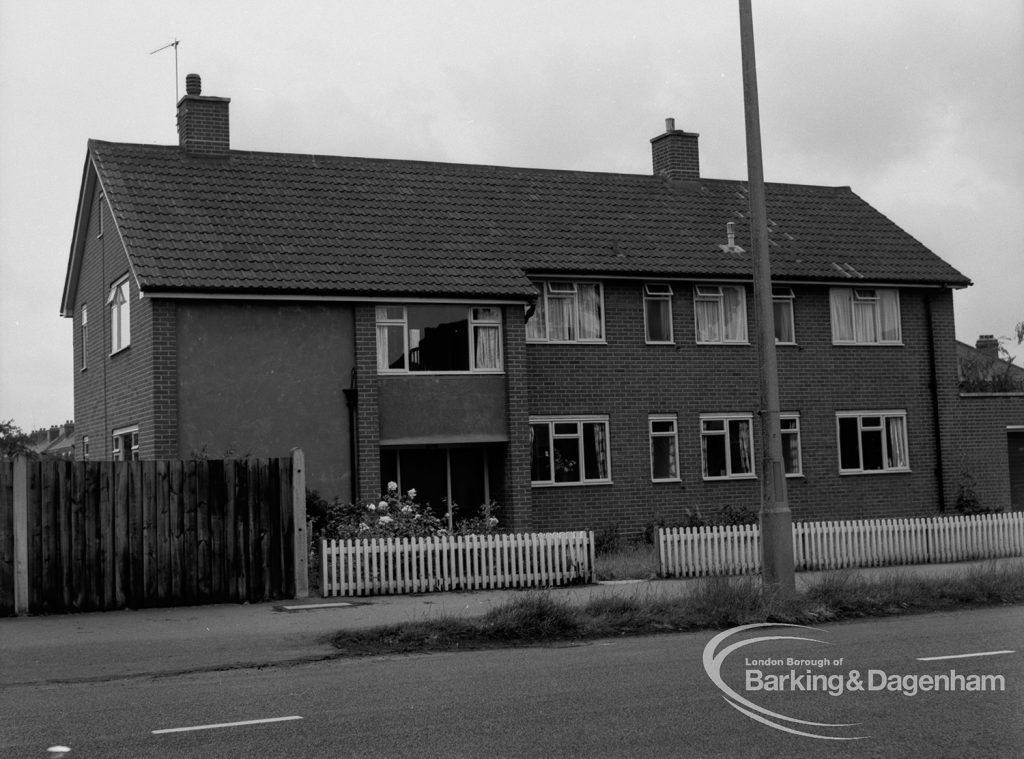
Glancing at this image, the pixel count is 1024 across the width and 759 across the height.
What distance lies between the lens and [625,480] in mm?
26062

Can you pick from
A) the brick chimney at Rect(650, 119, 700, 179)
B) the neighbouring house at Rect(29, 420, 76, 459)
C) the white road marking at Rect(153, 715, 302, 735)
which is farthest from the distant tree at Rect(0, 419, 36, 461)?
the white road marking at Rect(153, 715, 302, 735)

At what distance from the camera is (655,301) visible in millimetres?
27109

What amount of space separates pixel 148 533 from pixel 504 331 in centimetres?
995

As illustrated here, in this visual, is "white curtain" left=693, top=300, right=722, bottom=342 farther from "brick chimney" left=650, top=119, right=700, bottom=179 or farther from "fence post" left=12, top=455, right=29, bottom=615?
"fence post" left=12, top=455, right=29, bottom=615

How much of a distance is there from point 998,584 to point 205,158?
1771cm

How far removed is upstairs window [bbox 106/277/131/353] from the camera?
24.1m

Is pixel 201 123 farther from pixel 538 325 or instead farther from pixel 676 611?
pixel 676 611

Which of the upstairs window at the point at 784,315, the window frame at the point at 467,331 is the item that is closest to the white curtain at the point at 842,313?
the upstairs window at the point at 784,315

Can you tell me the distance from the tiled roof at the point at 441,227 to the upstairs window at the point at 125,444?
11.9ft

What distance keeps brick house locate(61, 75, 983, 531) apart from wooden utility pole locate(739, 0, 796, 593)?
966 centimetres

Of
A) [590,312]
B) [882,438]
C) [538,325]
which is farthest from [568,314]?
[882,438]

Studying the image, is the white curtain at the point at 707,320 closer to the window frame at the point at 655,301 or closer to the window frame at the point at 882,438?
the window frame at the point at 655,301

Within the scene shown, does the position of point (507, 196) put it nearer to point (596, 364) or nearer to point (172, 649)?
point (596, 364)

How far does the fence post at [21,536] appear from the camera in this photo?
15.2 meters
